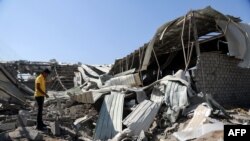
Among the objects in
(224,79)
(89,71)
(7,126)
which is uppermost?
(89,71)

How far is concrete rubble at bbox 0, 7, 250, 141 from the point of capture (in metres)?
8.91

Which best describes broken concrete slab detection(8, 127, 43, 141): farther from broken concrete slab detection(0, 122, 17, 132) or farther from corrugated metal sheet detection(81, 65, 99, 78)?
corrugated metal sheet detection(81, 65, 99, 78)

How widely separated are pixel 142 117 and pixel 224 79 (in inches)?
162

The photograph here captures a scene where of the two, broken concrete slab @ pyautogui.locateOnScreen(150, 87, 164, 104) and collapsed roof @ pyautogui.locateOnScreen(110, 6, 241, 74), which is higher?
collapsed roof @ pyautogui.locateOnScreen(110, 6, 241, 74)

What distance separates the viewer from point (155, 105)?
33.6 feet

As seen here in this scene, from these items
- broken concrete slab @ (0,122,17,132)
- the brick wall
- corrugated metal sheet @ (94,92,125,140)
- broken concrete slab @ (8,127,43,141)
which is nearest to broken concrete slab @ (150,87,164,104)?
corrugated metal sheet @ (94,92,125,140)

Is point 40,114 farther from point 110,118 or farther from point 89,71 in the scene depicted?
point 89,71

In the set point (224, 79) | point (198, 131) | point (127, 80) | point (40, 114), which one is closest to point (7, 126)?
point (40, 114)

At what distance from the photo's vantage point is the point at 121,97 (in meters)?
11.1

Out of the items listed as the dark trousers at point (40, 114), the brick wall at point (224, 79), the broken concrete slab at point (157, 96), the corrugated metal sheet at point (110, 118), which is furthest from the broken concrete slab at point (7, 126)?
the brick wall at point (224, 79)

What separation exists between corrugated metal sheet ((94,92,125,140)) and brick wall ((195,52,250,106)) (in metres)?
2.60

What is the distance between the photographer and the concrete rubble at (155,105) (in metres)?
8.91

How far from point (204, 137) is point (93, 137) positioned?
12.0 ft

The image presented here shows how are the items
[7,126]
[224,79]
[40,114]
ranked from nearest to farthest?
[40,114] < [7,126] < [224,79]
